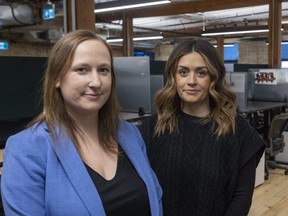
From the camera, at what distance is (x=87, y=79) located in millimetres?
1032

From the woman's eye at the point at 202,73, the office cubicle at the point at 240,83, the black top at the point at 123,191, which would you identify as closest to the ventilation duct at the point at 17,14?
the office cubicle at the point at 240,83

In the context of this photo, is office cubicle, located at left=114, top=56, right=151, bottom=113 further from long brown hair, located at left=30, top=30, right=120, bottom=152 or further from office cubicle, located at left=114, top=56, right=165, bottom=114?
long brown hair, located at left=30, top=30, right=120, bottom=152

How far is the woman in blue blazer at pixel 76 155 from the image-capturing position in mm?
949

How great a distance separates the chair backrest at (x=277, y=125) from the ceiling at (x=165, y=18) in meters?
2.89

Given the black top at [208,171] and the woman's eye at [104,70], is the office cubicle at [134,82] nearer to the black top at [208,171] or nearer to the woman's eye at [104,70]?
the black top at [208,171]

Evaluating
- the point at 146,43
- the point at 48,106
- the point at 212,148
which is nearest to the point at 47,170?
the point at 48,106

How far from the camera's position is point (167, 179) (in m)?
1.38

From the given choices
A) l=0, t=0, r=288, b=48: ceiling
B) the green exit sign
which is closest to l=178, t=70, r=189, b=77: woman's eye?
l=0, t=0, r=288, b=48: ceiling

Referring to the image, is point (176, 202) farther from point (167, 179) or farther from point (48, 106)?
point (48, 106)

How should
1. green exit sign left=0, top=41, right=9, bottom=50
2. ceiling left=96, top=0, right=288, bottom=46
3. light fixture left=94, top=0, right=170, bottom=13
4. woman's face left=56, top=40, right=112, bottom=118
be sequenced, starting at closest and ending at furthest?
woman's face left=56, top=40, right=112, bottom=118 < light fixture left=94, top=0, right=170, bottom=13 < ceiling left=96, top=0, right=288, bottom=46 < green exit sign left=0, top=41, right=9, bottom=50

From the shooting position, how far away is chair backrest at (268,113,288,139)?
456 cm

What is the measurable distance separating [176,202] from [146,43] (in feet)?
51.1

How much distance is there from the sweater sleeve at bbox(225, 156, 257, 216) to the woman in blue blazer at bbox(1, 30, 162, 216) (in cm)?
33

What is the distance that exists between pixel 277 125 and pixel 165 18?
239 inches
